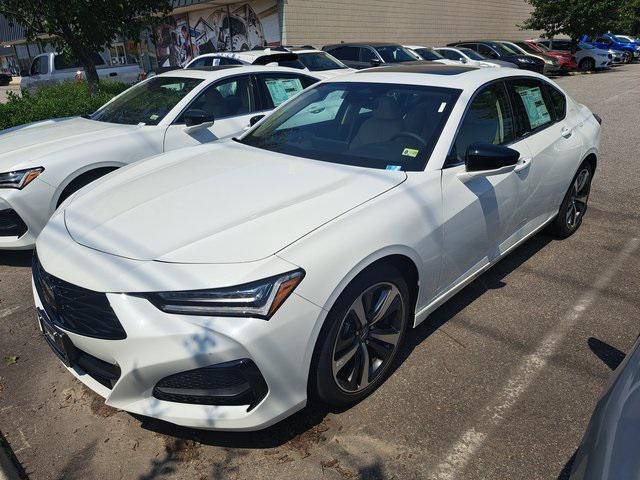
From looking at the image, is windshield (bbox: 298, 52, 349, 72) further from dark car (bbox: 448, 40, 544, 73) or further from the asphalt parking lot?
dark car (bbox: 448, 40, 544, 73)

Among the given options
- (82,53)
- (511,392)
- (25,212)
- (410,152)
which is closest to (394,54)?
(82,53)

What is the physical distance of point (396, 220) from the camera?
8.50 feet

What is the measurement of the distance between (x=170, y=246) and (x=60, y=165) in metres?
2.55

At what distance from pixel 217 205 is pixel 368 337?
1028mm

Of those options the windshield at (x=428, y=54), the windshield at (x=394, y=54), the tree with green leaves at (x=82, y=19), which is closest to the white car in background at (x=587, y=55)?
the windshield at (x=428, y=54)

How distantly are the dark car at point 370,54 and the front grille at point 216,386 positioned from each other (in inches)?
522

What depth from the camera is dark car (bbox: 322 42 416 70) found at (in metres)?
14.6

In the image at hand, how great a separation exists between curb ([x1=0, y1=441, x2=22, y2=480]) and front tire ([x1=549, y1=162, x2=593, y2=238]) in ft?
14.0

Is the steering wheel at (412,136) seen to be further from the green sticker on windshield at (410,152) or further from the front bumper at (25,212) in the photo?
the front bumper at (25,212)

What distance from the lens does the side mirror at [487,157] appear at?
2908 mm

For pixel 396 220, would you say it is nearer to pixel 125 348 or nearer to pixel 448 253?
pixel 448 253

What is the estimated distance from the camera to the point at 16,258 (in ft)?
15.1

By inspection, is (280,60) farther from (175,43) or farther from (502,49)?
(175,43)

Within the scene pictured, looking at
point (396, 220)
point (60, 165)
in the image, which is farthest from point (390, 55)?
point (396, 220)
